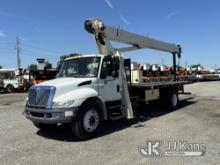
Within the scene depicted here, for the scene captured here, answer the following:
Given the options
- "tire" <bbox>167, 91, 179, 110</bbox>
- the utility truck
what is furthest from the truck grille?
the utility truck

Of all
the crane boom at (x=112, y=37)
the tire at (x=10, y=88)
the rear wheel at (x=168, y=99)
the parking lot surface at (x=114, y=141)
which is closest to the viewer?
the parking lot surface at (x=114, y=141)

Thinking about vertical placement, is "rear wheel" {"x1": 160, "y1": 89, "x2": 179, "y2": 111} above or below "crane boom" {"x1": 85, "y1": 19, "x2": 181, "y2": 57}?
below

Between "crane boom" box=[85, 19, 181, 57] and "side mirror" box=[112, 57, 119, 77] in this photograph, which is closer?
"side mirror" box=[112, 57, 119, 77]

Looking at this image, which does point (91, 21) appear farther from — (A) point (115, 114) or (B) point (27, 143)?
(B) point (27, 143)

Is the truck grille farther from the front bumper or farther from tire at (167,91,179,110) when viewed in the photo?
tire at (167,91,179,110)

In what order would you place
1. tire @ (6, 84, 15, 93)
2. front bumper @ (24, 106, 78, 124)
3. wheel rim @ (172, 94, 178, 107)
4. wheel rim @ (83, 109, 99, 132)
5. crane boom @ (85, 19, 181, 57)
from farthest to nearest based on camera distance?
tire @ (6, 84, 15, 93) < wheel rim @ (172, 94, 178, 107) < crane boom @ (85, 19, 181, 57) < wheel rim @ (83, 109, 99, 132) < front bumper @ (24, 106, 78, 124)

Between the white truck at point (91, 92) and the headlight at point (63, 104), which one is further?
the white truck at point (91, 92)

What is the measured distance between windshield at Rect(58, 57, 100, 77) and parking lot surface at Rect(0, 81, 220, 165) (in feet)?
5.81

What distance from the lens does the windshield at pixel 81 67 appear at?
9.49 meters

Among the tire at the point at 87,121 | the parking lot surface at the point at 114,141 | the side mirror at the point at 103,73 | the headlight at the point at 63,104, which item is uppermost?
the side mirror at the point at 103,73

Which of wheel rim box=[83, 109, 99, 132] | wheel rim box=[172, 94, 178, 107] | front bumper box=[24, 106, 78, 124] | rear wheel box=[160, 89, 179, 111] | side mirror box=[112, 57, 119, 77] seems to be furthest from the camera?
wheel rim box=[172, 94, 178, 107]

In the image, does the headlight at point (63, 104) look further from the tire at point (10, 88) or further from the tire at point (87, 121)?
the tire at point (10, 88)

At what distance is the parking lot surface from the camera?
22.1ft

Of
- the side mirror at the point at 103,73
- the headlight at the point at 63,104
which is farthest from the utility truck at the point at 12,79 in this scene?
the headlight at the point at 63,104
